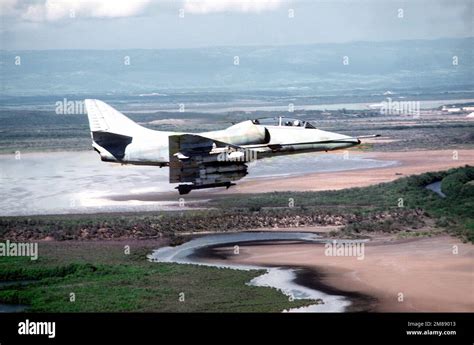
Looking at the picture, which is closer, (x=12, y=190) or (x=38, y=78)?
(x=12, y=190)

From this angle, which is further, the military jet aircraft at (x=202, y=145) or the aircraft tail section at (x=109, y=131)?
the aircraft tail section at (x=109, y=131)

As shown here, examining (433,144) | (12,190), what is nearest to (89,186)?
(12,190)

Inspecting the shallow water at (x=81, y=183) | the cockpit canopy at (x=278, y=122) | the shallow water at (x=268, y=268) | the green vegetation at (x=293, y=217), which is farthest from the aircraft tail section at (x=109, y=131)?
the green vegetation at (x=293, y=217)

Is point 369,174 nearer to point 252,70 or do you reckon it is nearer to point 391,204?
point 391,204

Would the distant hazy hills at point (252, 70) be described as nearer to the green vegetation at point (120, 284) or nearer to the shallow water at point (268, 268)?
the shallow water at point (268, 268)
